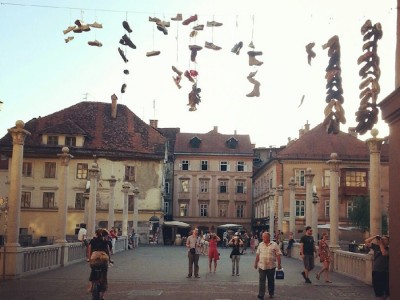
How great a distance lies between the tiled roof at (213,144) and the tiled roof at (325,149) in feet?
52.6

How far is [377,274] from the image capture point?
12508 millimetres

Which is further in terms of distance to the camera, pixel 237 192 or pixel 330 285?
pixel 237 192

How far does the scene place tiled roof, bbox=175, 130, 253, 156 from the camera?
266ft

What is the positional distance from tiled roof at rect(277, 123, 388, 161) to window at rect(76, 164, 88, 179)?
19.6 metres

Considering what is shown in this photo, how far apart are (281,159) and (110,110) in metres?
18.4

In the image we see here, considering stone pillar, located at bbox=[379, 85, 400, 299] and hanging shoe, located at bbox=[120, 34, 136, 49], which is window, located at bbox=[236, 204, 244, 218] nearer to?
hanging shoe, located at bbox=[120, 34, 136, 49]

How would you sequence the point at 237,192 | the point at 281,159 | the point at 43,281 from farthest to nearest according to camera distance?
the point at 237,192 < the point at 281,159 < the point at 43,281

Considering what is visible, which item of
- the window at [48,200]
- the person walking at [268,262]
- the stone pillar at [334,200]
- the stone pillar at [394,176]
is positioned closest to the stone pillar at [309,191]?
the stone pillar at [334,200]

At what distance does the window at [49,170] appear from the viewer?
59.4m

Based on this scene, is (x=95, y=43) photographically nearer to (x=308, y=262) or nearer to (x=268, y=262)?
(x=268, y=262)

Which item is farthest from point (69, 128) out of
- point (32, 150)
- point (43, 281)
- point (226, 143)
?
point (43, 281)

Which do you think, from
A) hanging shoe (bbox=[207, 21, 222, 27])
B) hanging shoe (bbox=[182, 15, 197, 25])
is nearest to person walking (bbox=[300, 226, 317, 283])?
hanging shoe (bbox=[207, 21, 222, 27])

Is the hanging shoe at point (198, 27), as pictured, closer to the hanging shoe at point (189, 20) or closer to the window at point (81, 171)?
the hanging shoe at point (189, 20)

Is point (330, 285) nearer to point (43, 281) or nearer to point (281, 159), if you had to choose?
point (43, 281)
